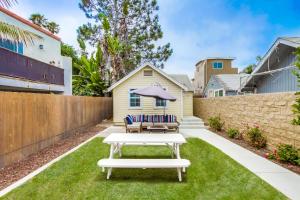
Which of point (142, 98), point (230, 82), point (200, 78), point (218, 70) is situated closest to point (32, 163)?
point (142, 98)

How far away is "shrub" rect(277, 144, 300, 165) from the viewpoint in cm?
694

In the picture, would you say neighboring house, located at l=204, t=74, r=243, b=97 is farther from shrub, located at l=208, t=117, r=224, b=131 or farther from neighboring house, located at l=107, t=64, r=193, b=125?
shrub, located at l=208, t=117, r=224, b=131

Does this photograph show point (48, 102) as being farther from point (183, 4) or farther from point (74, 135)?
point (183, 4)

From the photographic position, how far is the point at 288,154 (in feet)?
23.2

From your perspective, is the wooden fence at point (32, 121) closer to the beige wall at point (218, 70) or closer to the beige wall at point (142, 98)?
the beige wall at point (142, 98)

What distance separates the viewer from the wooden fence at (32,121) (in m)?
6.43

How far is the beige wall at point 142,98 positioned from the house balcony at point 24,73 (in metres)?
4.33

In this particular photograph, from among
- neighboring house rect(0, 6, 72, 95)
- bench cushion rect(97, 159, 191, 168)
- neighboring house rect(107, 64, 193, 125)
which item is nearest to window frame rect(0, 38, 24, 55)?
neighboring house rect(0, 6, 72, 95)

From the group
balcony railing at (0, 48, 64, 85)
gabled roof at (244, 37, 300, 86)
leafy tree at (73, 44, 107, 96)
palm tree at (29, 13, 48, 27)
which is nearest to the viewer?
gabled roof at (244, 37, 300, 86)

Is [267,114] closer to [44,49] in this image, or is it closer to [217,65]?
[44,49]

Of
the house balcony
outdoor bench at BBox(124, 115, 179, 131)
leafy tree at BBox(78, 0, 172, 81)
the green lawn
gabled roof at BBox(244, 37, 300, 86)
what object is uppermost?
leafy tree at BBox(78, 0, 172, 81)

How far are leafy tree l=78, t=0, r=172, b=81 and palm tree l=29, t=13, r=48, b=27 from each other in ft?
27.0

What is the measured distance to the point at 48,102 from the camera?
9250 millimetres

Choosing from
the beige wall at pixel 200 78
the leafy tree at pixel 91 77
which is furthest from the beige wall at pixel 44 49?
the beige wall at pixel 200 78
